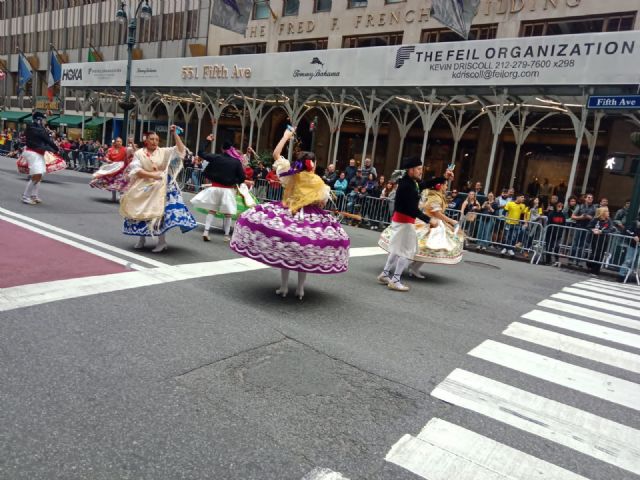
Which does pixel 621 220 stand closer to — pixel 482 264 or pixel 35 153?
pixel 482 264

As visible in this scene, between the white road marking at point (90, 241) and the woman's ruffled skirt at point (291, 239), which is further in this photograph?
the white road marking at point (90, 241)

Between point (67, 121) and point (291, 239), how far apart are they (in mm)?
40999

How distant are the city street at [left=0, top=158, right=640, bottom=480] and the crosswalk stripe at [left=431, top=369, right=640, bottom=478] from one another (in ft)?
0.06

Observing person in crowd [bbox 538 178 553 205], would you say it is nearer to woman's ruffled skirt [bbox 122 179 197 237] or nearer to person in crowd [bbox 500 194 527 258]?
person in crowd [bbox 500 194 527 258]

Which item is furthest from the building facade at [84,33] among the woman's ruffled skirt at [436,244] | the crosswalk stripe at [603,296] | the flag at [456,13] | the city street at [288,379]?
the crosswalk stripe at [603,296]

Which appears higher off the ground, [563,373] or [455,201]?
[455,201]

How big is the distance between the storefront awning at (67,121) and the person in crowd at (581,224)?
38.1 meters

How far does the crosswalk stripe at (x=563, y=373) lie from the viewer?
443cm

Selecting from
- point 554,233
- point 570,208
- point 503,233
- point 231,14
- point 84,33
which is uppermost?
point 84,33

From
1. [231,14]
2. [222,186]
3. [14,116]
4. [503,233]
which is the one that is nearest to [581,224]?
[503,233]

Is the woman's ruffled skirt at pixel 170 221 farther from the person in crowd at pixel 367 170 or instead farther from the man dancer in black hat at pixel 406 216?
the person in crowd at pixel 367 170

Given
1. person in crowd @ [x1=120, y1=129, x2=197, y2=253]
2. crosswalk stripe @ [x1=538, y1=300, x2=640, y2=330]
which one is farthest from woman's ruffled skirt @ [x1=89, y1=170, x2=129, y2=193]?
crosswalk stripe @ [x1=538, y1=300, x2=640, y2=330]

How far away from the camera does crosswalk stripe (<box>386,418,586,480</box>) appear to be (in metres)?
2.98

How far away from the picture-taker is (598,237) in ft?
38.8
